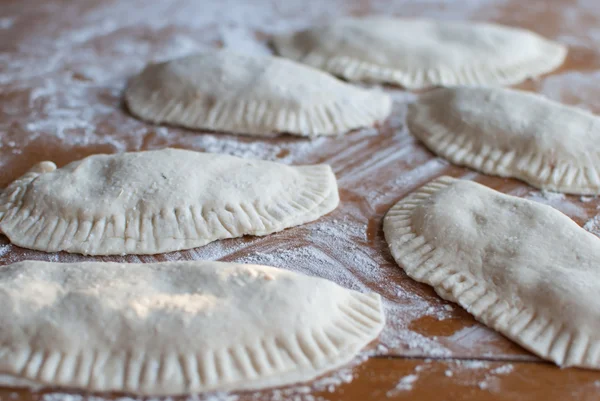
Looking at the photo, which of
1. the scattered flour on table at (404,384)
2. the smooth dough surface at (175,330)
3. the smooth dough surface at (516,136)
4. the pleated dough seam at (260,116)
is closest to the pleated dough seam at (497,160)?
the smooth dough surface at (516,136)

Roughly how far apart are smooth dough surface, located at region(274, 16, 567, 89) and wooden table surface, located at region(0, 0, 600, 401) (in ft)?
0.55

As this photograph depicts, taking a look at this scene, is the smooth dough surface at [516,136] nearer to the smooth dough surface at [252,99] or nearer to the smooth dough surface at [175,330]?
the smooth dough surface at [252,99]

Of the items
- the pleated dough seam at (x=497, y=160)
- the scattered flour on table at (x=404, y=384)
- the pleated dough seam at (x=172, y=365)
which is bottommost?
the scattered flour on table at (x=404, y=384)

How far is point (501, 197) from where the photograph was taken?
2566mm

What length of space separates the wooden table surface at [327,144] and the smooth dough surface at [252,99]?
75mm

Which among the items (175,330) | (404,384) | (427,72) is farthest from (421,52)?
(175,330)

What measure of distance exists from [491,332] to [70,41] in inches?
127

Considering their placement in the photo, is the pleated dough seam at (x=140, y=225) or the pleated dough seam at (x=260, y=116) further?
the pleated dough seam at (x=260, y=116)

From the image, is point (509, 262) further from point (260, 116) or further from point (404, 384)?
point (260, 116)

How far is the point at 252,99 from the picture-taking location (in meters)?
3.22

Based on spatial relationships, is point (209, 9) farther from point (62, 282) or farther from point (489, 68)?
point (62, 282)

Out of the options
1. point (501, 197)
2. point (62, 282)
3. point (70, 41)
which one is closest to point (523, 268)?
point (501, 197)

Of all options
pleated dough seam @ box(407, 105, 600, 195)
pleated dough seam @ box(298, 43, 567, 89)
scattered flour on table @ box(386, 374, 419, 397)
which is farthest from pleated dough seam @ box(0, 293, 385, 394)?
pleated dough seam @ box(298, 43, 567, 89)

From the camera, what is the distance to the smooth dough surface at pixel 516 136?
2.82 m
